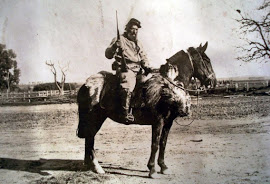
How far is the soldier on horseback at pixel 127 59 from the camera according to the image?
160 inches

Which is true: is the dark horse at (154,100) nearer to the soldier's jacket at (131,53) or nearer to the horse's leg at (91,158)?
the horse's leg at (91,158)

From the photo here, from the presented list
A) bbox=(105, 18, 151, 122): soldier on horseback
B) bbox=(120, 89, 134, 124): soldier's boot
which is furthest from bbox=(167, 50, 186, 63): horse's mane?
bbox=(120, 89, 134, 124): soldier's boot

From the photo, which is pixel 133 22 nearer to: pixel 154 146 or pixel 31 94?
pixel 154 146

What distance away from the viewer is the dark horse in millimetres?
4035

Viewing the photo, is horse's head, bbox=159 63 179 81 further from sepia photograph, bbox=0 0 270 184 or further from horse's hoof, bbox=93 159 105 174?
horse's hoof, bbox=93 159 105 174

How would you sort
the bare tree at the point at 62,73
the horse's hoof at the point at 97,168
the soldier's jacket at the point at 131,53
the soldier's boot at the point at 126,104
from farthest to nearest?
the bare tree at the point at 62,73
the horse's hoof at the point at 97,168
the soldier's jacket at the point at 131,53
the soldier's boot at the point at 126,104

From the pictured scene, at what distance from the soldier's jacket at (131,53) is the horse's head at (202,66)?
29.9 inches

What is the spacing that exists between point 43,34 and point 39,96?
5.88 feet

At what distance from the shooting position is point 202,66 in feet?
13.9

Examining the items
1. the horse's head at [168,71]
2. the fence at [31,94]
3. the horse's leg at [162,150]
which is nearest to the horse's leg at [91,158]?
the horse's leg at [162,150]

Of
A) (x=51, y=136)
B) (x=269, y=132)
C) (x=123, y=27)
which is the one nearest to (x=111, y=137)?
(x=51, y=136)

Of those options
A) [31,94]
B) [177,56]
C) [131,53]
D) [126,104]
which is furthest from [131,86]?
[31,94]

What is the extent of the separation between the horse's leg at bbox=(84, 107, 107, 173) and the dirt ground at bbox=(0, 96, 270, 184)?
0.14 meters

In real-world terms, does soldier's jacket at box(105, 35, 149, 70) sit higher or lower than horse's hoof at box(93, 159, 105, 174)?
higher
